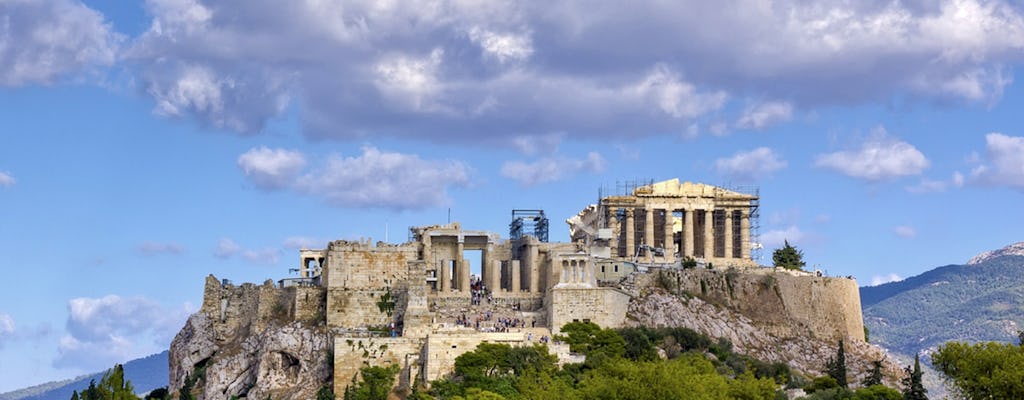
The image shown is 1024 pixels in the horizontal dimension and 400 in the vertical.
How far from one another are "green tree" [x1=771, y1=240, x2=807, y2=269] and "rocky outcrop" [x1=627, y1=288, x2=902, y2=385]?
16.3 meters

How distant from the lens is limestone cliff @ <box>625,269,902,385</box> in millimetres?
127312

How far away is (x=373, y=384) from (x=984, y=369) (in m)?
39.3

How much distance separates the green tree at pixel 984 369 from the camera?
94.1 m

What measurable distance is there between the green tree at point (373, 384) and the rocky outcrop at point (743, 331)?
20072mm

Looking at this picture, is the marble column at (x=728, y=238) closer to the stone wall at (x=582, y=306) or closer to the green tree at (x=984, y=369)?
the stone wall at (x=582, y=306)

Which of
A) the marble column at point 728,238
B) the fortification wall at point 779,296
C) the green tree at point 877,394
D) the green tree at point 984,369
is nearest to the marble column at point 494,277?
the fortification wall at point 779,296

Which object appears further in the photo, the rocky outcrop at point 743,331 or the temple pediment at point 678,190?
the temple pediment at point 678,190

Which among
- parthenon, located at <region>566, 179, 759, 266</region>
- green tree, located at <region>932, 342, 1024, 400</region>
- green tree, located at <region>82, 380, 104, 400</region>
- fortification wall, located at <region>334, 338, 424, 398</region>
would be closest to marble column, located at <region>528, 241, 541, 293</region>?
parthenon, located at <region>566, 179, 759, 266</region>

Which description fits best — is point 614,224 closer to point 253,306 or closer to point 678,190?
point 678,190

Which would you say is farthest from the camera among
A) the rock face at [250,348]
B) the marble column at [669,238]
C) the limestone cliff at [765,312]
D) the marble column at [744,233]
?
the marble column at [744,233]

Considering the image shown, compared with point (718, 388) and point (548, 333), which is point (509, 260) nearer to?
point (548, 333)

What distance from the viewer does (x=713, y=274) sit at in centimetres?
13438

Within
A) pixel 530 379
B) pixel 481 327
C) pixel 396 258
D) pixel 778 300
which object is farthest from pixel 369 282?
pixel 778 300

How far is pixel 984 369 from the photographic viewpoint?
98438 millimetres
